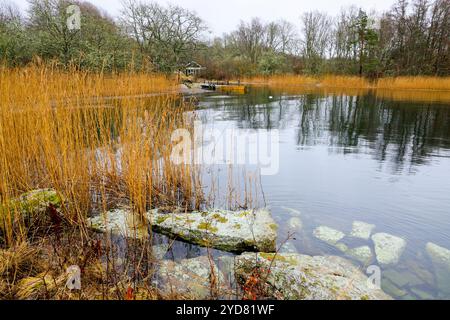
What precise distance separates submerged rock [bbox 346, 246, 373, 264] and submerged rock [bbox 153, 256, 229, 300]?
3.85ft

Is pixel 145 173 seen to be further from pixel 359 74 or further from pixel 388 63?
pixel 388 63

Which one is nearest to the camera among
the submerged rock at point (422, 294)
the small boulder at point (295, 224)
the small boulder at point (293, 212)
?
the submerged rock at point (422, 294)

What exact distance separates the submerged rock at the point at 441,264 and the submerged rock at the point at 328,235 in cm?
71

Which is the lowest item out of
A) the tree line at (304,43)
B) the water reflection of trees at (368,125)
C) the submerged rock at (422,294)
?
the submerged rock at (422,294)

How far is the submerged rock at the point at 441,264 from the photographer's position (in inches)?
79.5

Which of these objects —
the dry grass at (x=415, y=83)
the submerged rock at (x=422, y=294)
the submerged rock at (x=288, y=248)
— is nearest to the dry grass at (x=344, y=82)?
the dry grass at (x=415, y=83)

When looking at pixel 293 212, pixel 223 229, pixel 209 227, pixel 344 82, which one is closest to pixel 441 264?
pixel 293 212

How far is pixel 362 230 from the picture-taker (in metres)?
2.76

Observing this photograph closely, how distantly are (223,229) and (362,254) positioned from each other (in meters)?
1.22

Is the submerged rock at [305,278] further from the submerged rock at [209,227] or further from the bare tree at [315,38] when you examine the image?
the bare tree at [315,38]

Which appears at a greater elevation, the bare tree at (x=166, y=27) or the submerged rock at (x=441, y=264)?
the bare tree at (x=166, y=27)

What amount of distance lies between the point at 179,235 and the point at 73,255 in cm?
86
